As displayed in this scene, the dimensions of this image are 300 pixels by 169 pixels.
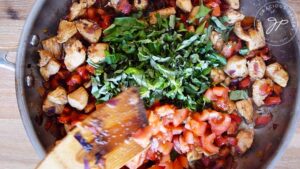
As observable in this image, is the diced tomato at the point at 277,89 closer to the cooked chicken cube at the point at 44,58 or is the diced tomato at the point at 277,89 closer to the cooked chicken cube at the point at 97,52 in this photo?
the cooked chicken cube at the point at 97,52

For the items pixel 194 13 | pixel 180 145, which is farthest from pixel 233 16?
pixel 180 145

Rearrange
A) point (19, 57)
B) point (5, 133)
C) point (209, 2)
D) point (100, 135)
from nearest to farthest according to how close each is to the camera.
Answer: point (100, 135)
point (19, 57)
point (209, 2)
point (5, 133)

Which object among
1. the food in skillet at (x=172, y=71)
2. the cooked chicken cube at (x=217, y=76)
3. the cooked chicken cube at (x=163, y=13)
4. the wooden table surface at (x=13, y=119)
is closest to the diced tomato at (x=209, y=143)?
the food in skillet at (x=172, y=71)

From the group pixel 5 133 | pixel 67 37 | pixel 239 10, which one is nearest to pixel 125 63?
pixel 67 37

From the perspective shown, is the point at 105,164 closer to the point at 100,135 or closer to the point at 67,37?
the point at 100,135

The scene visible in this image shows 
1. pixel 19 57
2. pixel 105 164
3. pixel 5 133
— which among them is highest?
pixel 19 57

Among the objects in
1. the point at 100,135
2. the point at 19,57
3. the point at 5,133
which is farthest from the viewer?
the point at 5,133
